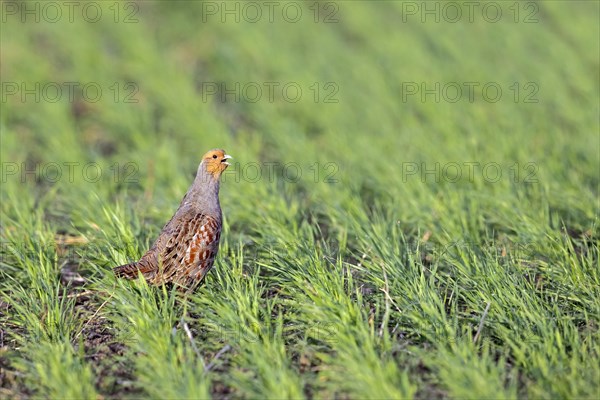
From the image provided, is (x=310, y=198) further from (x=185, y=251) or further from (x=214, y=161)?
(x=185, y=251)

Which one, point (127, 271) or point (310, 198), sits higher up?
point (310, 198)

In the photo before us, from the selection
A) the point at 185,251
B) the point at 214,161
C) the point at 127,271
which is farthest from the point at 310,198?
the point at 127,271

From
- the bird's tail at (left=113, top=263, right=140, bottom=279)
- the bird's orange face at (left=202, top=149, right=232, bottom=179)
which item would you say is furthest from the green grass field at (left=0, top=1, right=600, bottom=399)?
the bird's orange face at (left=202, top=149, right=232, bottom=179)

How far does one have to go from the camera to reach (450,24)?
1313 cm

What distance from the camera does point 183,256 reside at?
4609 millimetres

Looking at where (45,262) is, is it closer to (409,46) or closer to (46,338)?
(46,338)

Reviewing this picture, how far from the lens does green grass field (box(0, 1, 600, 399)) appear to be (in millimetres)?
3881

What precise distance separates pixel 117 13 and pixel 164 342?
34.5ft

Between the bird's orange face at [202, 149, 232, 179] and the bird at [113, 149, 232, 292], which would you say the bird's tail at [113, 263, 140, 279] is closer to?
the bird at [113, 149, 232, 292]

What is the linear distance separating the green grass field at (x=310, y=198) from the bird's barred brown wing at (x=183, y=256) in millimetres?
130

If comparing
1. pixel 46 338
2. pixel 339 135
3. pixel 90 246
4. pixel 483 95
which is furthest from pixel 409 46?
pixel 46 338

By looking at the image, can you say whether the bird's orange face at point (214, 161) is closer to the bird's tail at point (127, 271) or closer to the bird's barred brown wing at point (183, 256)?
the bird's barred brown wing at point (183, 256)

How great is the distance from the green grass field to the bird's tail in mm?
71

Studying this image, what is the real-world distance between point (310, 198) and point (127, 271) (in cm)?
245
